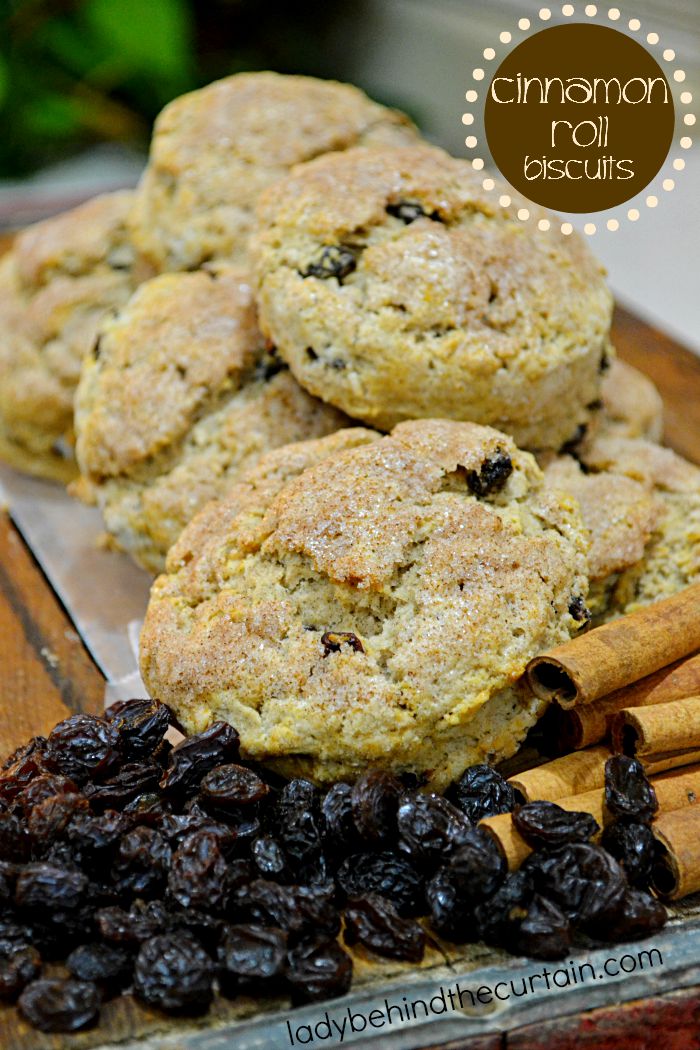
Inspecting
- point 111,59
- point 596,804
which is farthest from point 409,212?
point 111,59

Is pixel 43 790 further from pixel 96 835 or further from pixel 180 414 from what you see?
pixel 180 414

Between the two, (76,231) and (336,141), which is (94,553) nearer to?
(76,231)

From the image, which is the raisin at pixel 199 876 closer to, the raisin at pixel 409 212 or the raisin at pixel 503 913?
the raisin at pixel 503 913

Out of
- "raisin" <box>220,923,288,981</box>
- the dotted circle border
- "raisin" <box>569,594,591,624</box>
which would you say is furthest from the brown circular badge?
"raisin" <box>220,923,288,981</box>

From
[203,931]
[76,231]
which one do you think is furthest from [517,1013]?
[76,231]

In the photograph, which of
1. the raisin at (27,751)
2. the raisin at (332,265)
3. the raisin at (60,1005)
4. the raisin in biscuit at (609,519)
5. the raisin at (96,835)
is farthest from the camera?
the raisin at (332,265)

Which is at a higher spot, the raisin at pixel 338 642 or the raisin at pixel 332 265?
the raisin at pixel 332 265

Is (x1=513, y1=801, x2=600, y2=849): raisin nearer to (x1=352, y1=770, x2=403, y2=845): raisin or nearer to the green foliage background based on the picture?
(x1=352, y1=770, x2=403, y2=845): raisin

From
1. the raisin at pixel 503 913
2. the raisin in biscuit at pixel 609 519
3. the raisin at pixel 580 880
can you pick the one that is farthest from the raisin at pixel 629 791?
the raisin in biscuit at pixel 609 519
